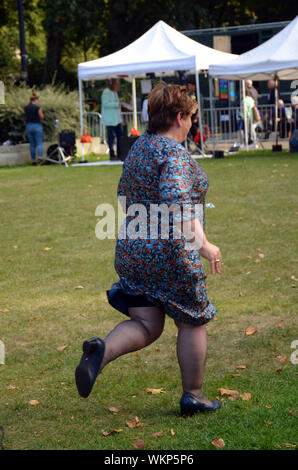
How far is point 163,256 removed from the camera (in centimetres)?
375

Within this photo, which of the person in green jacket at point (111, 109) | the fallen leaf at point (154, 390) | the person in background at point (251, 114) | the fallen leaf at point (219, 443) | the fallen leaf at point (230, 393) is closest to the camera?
the fallen leaf at point (219, 443)

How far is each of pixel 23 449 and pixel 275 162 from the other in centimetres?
1490

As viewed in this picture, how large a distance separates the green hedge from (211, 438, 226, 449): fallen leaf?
796 inches

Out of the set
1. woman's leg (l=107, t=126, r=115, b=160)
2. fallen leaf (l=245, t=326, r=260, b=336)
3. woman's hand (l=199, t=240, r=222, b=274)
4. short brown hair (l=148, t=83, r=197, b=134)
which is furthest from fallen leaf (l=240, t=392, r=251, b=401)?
woman's leg (l=107, t=126, r=115, b=160)

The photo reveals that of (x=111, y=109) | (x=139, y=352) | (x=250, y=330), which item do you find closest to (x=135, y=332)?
(x=139, y=352)

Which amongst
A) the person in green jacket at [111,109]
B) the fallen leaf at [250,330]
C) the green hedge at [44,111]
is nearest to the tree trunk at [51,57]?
the green hedge at [44,111]

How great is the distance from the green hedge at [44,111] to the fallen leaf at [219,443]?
66.4 feet

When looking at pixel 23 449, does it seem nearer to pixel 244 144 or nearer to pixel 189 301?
pixel 189 301

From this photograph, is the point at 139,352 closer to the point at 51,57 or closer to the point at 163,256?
the point at 163,256

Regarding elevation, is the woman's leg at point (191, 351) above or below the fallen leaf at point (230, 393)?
above

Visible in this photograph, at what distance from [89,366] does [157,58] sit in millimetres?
17362

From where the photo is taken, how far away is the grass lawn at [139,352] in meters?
3.89

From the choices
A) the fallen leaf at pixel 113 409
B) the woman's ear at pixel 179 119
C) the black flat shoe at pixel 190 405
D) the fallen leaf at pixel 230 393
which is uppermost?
the woman's ear at pixel 179 119

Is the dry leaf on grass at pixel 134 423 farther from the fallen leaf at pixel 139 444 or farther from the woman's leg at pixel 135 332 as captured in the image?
the woman's leg at pixel 135 332
